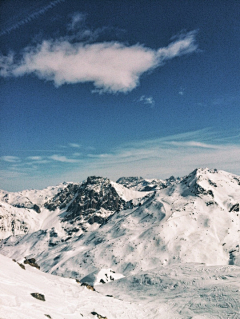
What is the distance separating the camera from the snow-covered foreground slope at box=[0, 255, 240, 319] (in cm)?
1681

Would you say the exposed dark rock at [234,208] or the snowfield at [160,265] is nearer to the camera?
the snowfield at [160,265]

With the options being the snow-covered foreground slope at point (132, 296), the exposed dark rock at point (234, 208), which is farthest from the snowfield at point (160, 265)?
the snow-covered foreground slope at point (132, 296)

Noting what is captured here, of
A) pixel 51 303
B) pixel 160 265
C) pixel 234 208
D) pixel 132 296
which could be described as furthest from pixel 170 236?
pixel 51 303

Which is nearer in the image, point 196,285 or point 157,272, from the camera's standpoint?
point 196,285

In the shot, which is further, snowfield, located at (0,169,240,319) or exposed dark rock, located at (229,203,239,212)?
exposed dark rock, located at (229,203,239,212)

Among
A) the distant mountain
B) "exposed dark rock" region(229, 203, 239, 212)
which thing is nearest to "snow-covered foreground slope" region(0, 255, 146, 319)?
the distant mountain

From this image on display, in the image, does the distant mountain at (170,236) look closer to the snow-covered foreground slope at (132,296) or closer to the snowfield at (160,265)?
the snowfield at (160,265)

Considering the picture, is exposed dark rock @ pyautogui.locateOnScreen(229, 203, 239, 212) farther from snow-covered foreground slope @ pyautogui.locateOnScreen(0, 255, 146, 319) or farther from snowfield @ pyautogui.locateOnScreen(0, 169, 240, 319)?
snow-covered foreground slope @ pyautogui.locateOnScreen(0, 255, 146, 319)

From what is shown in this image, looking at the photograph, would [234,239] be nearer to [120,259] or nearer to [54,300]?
[120,259]

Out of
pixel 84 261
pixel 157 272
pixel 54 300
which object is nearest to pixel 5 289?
pixel 54 300

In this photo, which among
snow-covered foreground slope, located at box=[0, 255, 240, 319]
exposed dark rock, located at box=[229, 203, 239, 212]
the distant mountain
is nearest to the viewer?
snow-covered foreground slope, located at box=[0, 255, 240, 319]

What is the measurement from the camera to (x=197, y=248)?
116688 millimetres

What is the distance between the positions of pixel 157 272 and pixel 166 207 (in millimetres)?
115602

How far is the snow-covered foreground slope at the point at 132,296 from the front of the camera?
16.8 m
